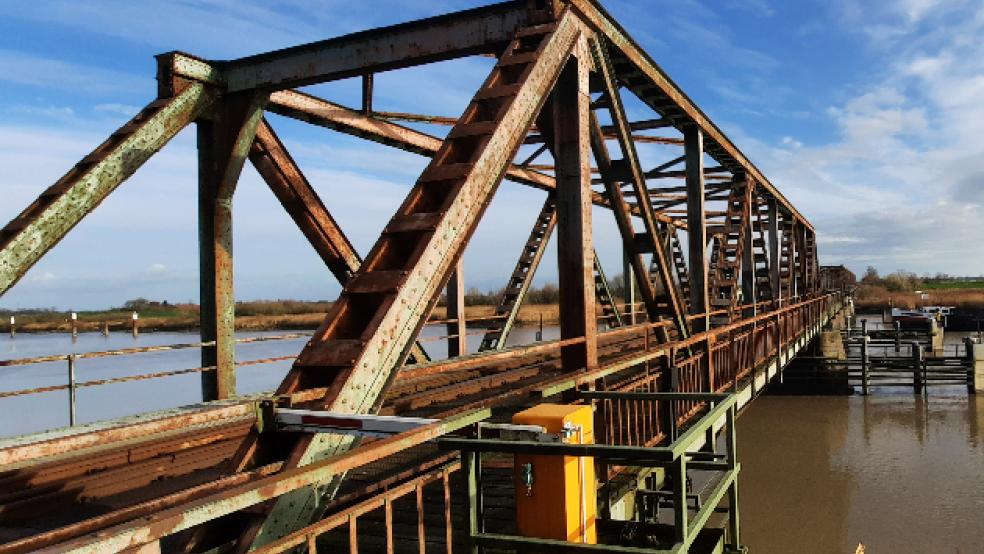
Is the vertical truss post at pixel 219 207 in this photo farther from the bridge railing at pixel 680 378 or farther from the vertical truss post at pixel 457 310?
the vertical truss post at pixel 457 310

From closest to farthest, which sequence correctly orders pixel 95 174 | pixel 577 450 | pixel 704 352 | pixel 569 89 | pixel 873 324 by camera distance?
pixel 577 450 → pixel 95 174 → pixel 569 89 → pixel 704 352 → pixel 873 324

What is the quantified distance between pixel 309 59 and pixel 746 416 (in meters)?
26.1

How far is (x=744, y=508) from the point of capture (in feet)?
57.1

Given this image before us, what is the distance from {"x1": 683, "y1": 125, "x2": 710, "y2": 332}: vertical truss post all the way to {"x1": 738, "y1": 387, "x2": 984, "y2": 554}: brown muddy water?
6230 millimetres

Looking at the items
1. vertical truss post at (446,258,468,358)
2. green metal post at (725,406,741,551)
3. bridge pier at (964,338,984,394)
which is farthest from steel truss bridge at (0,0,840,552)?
bridge pier at (964,338,984,394)

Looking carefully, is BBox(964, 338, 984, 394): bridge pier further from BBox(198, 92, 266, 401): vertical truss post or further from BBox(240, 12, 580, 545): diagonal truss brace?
BBox(198, 92, 266, 401): vertical truss post

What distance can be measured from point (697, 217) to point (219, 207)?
825 centimetres

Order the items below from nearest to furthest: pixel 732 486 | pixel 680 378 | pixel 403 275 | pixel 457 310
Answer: pixel 403 275 → pixel 732 486 → pixel 680 378 → pixel 457 310

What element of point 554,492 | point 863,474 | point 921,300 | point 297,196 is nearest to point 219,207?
point 297,196

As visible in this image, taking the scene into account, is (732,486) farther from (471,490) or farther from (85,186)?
A: (85,186)

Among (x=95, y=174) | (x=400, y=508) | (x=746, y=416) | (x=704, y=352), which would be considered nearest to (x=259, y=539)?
(x=400, y=508)

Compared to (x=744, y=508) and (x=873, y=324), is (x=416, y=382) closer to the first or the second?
(x=744, y=508)

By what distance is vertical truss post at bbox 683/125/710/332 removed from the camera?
12.5 meters

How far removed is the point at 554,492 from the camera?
4.67 metres
